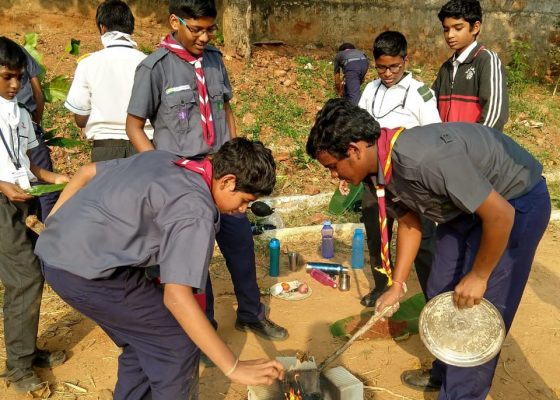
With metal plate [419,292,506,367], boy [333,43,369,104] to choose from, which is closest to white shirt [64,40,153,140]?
metal plate [419,292,506,367]

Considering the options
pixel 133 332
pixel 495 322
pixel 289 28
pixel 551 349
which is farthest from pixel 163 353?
pixel 289 28

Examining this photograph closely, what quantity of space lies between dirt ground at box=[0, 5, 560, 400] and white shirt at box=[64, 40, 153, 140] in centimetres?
164

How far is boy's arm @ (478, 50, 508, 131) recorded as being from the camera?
4.24 m

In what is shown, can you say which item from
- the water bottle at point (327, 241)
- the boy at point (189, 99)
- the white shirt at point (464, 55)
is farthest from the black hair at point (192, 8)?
the water bottle at point (327, 241)

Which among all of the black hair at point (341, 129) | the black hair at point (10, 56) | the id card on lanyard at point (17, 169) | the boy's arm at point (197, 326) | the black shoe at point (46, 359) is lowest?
the black shoe at point (46, 359)

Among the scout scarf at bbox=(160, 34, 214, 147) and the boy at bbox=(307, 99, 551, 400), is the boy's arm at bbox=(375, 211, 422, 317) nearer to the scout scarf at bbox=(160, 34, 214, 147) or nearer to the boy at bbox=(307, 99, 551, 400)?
the boy at bbox=(307, 99, 551, 400)

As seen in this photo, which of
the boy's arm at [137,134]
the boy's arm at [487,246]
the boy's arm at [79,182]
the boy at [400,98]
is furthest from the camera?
the boy at [400,98]

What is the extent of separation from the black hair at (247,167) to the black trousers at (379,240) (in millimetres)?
1803

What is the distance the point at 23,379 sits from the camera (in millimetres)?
3723

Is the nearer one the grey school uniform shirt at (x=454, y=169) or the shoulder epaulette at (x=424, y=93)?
the grey school uniform shirt at (x=454, y=169)

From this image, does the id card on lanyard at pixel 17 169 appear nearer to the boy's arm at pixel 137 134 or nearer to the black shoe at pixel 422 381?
the boy's arm at pixel 137 134

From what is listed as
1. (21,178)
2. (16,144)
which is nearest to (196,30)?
(16,144)

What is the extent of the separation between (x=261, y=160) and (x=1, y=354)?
9.43 ft

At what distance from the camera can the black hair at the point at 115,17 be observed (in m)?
4.43
